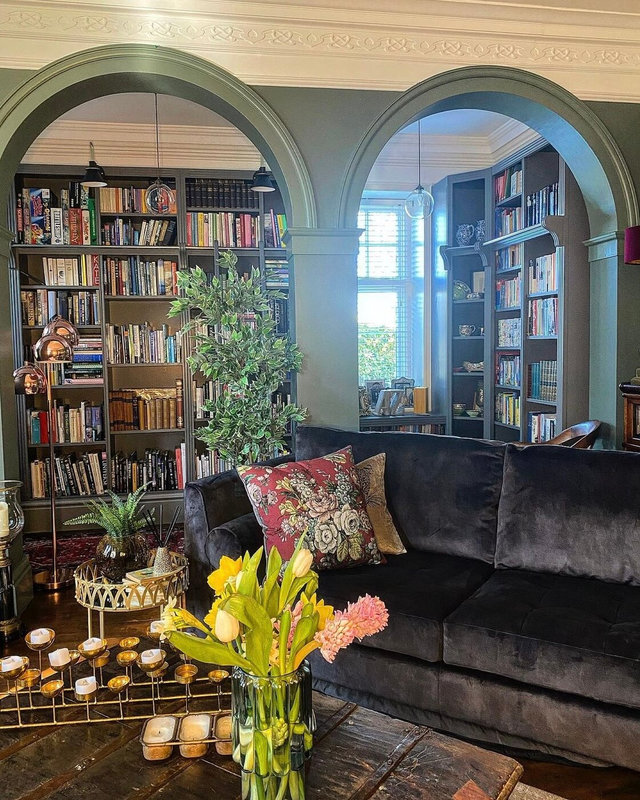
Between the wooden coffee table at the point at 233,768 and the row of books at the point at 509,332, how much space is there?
13.1ft

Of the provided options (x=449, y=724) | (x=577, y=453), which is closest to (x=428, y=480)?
(x=577, y=453)

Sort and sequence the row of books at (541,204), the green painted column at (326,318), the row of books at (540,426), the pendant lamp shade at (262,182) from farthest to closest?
the pendant lamp shade at (262,182)
the row of books at (540,426)
the row of books at (541,204)
the green painted column at (326,318)

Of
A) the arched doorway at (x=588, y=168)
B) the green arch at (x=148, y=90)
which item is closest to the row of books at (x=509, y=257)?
the arched doorway at (x=588, y=168)

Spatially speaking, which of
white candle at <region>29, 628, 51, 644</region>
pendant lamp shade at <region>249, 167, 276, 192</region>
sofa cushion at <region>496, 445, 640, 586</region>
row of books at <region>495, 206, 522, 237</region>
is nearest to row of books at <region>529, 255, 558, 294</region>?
row of books at <region>495, 206, 522, 237</region>

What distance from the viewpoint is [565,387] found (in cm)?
441

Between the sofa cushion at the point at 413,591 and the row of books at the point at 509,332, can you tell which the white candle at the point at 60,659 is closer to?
the sofa cushion at the point at 413,591

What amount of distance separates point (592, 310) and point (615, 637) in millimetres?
2585

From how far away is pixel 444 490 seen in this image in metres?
2.77

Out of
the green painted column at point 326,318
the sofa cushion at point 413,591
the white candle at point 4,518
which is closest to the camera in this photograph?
the sofa cushion at point 413,591

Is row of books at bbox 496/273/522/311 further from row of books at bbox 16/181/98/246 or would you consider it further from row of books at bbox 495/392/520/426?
row of books at bbox 16/181/98/246

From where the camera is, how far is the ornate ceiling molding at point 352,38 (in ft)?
10.7

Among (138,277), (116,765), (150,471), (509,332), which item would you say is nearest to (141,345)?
(138,277)

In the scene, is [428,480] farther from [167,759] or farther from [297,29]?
[297,29]

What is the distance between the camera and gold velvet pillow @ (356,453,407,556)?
8.91 feet
